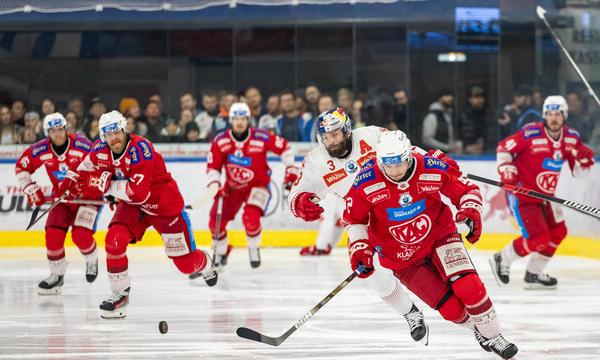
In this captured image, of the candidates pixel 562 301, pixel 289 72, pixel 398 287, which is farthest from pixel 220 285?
pixel 289 72

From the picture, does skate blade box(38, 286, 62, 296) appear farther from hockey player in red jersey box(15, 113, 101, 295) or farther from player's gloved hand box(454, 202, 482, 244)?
player's gloved hand box(454, 202, 482, 244)

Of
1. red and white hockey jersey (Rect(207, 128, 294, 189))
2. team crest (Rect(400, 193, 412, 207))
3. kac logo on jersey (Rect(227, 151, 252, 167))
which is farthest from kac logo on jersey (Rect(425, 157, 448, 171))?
kac logo on jersey (Rect(227, 151, 252, 167))

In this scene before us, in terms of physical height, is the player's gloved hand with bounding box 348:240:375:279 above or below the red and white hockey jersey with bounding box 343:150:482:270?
below

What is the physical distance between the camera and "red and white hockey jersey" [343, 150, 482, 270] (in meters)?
5.32

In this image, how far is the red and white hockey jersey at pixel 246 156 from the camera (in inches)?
368

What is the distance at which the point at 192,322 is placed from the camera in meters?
6.91

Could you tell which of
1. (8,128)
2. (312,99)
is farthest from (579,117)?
(8,128)

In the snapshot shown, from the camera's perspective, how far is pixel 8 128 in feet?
39.3

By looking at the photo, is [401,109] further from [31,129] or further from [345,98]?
[31,129]

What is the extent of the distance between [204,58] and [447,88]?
2.47 metres

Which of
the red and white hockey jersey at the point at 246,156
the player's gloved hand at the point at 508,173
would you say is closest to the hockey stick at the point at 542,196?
the player's gloved hand at the point at 508,173

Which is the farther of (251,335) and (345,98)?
(345,98)

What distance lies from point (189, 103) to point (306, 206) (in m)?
6.11

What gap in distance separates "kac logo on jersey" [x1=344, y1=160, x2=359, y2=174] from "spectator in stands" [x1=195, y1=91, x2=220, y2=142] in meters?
5.64
